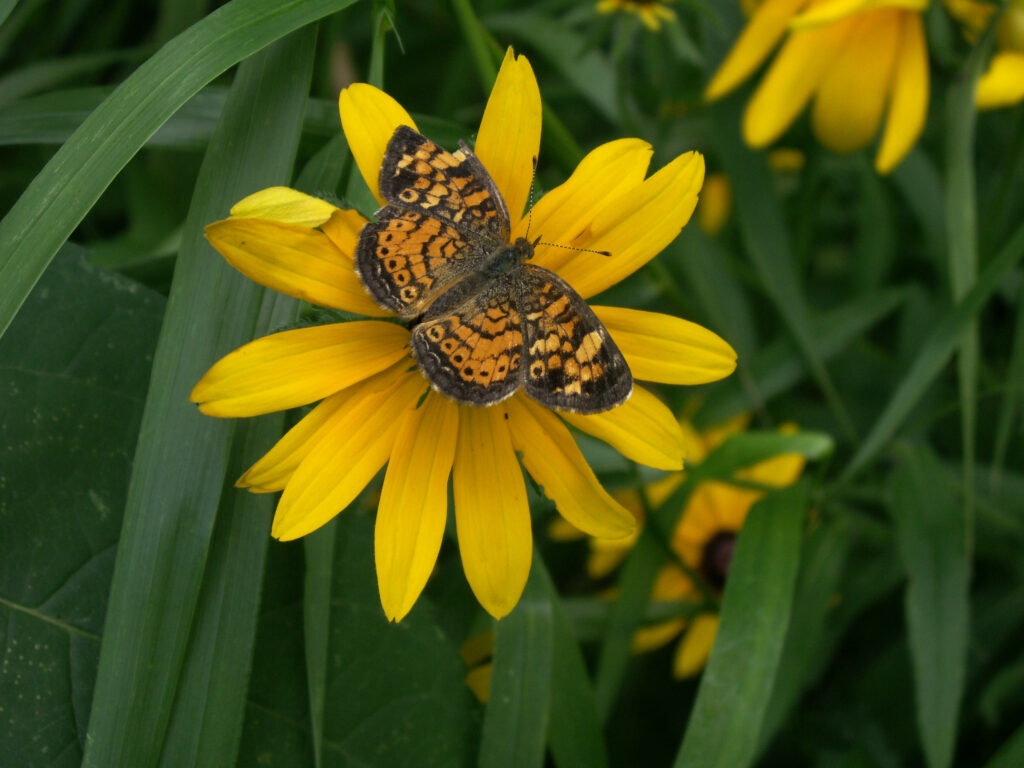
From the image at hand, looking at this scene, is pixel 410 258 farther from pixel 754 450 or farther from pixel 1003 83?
pixel 1003 83

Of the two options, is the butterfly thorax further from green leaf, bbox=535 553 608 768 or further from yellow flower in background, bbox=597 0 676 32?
yellow flower in background, bbox=597 0 676 32

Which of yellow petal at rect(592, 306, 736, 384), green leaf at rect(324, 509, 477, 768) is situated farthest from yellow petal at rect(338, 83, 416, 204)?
green leaf at rect(324, 509, 477, 768)

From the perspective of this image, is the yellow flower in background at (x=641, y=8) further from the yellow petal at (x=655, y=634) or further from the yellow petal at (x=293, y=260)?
the yellow petal at (x=655, y=634)

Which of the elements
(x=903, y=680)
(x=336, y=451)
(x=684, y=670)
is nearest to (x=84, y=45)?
(x=336, y=451)

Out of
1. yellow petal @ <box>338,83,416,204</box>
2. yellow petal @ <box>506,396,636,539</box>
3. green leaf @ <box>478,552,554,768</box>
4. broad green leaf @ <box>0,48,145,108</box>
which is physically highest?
broad green leaf @ <box>0,48,145,108</box>

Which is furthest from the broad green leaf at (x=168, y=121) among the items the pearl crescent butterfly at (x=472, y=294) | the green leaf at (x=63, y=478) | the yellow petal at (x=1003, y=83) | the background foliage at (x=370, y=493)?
the yellow petal at (x=1003, y=83)

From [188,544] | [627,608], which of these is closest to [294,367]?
[188,544]
